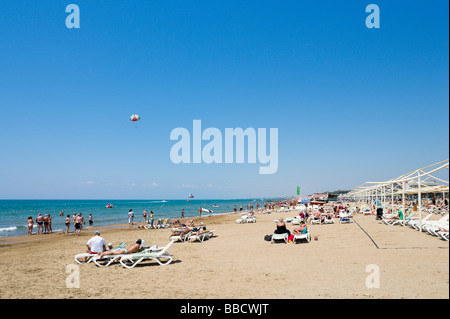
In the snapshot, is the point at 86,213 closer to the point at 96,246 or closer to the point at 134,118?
the point at 134,118

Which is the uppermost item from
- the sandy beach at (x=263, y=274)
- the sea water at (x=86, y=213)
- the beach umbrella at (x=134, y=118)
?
the beach umbrella at (x=134, y=118)

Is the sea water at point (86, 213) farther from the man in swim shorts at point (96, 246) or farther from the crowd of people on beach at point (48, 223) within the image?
the man in swim shorts at point (96, 246)

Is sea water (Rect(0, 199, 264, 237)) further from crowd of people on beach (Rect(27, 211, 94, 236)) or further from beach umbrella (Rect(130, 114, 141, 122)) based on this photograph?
beach umbrella (Rect(130, 114, 141, 122))

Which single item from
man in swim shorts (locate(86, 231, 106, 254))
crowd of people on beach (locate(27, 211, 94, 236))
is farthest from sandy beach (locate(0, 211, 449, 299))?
crowd of people on beach (locate(27, 211, 94, 236))

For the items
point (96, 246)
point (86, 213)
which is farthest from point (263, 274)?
point (86, 213)

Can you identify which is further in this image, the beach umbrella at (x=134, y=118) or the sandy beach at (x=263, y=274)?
the beach umbrella at (x=134, y=118)

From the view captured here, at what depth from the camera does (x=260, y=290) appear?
251 inches

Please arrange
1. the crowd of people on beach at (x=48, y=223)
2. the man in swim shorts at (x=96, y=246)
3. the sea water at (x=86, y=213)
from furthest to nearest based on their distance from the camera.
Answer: the sea water at (x=86, y=213) → the crowd of people on beach at (x=48, y=223) → the man in swim shorts at (x=96, y=246)

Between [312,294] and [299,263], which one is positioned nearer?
[312,294]

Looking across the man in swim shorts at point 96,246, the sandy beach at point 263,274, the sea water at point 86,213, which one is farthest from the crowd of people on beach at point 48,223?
the man in swim shorts at point 96,246
